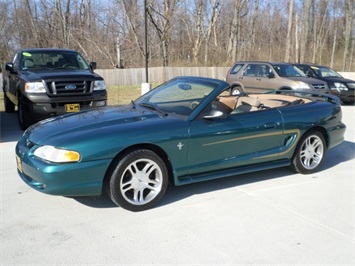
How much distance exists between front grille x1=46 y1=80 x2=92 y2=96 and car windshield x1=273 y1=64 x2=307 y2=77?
7790mm

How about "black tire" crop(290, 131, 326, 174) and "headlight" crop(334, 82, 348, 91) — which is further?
"headlight" crop(334, 82, 348, 91)

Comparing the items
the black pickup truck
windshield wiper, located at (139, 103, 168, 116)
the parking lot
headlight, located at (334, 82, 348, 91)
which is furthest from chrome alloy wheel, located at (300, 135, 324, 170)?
headlight, located at (334, 82, 348, 91)

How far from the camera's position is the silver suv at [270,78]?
12281 millimetres

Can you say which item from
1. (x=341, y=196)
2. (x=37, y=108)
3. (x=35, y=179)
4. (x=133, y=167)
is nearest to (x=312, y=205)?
(x=341, y=196)

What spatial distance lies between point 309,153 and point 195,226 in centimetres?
246

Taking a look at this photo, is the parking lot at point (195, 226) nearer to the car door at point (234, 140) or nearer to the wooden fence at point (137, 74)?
the car door at point (234, 140)

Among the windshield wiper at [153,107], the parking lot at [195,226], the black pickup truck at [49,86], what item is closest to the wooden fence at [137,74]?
the black pickup truck at [49,86]

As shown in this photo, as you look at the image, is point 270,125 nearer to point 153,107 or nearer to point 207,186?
point 207,186

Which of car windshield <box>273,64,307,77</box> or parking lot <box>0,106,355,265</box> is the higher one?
car windshield <box>273,64,307,77</box>

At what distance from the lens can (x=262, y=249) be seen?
3.06 m

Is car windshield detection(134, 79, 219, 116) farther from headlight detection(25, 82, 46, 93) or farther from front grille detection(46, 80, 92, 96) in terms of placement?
headlight detection(25, 82, 46, 93)

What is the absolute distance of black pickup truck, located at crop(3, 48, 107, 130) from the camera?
23.5ft

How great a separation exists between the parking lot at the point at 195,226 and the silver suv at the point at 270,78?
809 cm

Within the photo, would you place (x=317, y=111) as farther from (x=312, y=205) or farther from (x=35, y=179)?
(x=35, y=179)
